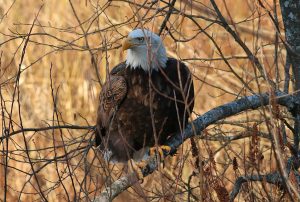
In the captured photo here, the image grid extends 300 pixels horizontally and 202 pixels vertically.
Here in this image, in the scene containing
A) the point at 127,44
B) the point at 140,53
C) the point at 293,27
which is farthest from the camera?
the point at 140,53

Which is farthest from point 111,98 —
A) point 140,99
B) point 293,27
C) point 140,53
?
point 293,27

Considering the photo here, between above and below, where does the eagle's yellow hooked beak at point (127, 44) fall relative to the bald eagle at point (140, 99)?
above

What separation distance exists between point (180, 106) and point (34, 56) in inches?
186

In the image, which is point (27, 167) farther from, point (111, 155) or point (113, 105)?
point (113, 105)

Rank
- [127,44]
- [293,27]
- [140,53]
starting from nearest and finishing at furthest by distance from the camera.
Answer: [293,27]
[127,44]
[140,53]

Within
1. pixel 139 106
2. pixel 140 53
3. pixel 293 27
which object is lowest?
pixel 293 27

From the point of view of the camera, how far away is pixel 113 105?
4949 millimetres

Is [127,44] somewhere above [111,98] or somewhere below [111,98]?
above

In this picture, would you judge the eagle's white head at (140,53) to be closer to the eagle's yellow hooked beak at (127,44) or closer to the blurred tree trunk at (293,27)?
the eagle's yellow hooked beak at (127,44)

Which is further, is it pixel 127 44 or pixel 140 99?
pixel 140 99

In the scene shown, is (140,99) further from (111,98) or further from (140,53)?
(140,53)

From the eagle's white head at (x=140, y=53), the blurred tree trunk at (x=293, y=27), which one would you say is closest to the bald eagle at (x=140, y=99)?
the eagle's white head at (x=140, y=53)

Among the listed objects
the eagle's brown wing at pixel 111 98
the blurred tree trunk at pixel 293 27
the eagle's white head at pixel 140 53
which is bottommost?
the blurred tree trunk at pixel 293 27

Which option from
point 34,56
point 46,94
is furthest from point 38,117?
point 34,56
